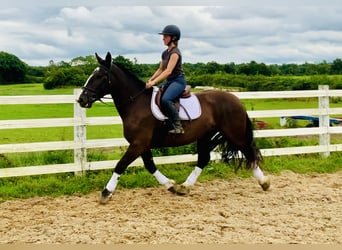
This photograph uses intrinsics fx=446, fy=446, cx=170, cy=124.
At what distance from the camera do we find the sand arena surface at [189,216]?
456 cm

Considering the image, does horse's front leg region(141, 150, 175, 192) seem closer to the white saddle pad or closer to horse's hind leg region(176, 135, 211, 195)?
horse's hind leg region(176, 135, 211, 195)

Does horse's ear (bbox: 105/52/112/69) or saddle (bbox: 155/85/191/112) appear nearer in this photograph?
horse's ear (bbox: 105/52/112/69)

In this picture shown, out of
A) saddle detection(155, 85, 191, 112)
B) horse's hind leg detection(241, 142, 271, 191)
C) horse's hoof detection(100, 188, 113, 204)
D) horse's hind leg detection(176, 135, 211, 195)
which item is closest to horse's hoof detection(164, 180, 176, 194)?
horse's hind leg detection(176, 135, 211, 195)

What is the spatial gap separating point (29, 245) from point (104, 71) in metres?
2.63

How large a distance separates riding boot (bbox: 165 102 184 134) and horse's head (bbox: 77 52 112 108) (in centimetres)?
89

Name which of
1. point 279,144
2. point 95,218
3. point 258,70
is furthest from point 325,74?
point 95,218

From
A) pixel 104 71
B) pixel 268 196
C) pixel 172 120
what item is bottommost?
pixel 268 196

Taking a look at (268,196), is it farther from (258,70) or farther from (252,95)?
(258,70)

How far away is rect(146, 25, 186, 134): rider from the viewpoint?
6.06 metres

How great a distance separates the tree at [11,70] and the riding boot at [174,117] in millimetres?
15672

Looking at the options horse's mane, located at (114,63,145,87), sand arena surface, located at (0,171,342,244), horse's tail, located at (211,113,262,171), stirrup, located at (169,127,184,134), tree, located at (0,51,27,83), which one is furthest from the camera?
tree, located at (0,51,27,83)

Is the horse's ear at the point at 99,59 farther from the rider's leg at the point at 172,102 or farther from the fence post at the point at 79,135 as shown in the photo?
the fence post at the point at 79,135

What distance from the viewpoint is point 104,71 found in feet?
19.9

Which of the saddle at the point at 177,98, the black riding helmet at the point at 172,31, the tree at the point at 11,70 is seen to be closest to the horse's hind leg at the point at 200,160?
the saddle at the point at 177,98
